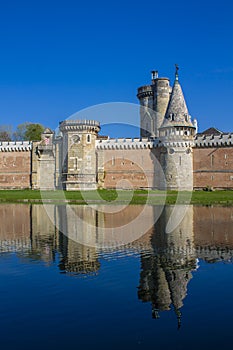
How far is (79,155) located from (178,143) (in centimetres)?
1149

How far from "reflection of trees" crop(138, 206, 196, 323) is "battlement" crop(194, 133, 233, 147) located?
3192cm

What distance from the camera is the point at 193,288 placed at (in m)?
10.7

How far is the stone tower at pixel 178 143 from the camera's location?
48344 millimetres

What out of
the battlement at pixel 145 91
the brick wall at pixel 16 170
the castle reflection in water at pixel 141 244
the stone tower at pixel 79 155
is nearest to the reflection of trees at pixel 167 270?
the castle reflection in water at pixel 141 244

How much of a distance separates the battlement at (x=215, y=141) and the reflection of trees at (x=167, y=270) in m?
31.9

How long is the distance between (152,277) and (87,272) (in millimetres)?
1849

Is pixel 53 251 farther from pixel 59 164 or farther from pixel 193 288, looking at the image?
pixel 59 164

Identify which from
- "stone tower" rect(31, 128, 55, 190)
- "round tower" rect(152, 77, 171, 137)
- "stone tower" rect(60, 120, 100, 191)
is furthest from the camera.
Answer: "round tower" rect(152, 77, 171, 137)

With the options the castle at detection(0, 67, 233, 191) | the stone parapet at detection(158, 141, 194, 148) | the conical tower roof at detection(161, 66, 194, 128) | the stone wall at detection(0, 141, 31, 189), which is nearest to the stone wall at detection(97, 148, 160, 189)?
the castle at detection(0, 67, 233, 191)

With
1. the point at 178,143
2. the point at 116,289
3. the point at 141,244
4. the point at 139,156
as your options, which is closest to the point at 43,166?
the point at 139,156

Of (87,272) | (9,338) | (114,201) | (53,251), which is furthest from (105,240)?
(114,201)

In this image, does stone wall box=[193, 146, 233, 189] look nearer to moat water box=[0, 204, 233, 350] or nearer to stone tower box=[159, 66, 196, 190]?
stone tower box=[159, 66, 196, 190]

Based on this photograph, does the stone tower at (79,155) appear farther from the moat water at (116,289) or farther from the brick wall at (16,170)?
the moat water at (116,289)

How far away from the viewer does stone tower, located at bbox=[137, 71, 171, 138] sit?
185 ft
